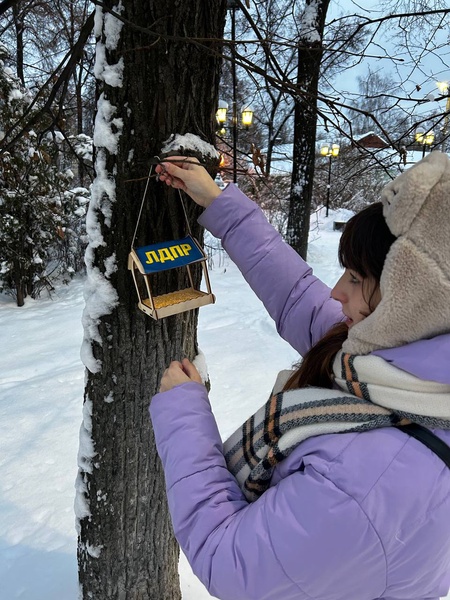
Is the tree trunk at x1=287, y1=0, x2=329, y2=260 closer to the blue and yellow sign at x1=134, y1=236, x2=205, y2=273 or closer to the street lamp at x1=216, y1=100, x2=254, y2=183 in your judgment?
the street lamp at x1=216, y1=100, x2=254, y2=183

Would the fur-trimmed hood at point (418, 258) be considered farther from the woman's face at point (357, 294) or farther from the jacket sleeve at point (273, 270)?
the jacket sleeve at point (273, 270)

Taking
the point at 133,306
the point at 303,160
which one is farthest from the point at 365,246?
the point at 303,160

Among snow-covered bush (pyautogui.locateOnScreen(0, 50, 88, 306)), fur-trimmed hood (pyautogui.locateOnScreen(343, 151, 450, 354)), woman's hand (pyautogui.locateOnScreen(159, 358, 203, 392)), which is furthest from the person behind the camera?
snow-covered bush (pyautogui.locateOnScreen(0, 50, 88, 306))

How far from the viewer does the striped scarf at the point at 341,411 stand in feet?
2.48

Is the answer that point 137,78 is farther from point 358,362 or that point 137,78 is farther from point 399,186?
point 358,362

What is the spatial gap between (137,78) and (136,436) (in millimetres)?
1133

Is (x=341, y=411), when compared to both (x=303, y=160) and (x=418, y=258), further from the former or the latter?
(x=303, y=160)

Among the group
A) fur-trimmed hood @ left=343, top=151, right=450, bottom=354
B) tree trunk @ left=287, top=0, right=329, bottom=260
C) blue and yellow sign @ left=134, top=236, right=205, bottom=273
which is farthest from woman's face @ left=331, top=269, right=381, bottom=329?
tree trunk @ left=287, top=0, right=329, bottom=260

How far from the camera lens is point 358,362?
826 mm

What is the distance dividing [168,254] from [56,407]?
9.25 feet

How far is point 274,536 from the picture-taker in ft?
2.53

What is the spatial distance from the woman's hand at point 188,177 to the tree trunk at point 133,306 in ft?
0.19

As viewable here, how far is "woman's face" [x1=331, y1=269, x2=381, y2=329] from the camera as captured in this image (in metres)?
0.88

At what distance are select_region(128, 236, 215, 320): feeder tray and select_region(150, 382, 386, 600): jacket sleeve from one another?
0.39 m
